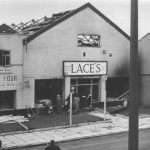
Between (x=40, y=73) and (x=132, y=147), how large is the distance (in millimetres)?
18594

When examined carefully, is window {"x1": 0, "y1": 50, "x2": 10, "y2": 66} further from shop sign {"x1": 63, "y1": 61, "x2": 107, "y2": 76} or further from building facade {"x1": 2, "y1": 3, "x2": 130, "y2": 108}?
shop sign {"x1": 63, "y1": 61, "x2": 107, "y2": 76}

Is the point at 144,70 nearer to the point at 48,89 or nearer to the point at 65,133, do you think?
the point at 48,89

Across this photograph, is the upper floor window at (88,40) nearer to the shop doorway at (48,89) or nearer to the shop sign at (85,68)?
the shop sign at (85,68)

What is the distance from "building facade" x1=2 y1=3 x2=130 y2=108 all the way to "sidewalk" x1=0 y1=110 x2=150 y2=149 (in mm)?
4590

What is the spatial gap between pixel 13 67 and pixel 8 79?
3.34ft

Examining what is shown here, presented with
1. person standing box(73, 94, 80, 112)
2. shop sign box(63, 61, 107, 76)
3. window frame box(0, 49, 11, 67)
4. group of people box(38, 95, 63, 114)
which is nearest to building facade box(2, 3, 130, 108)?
shop sign box(63, 61, 107, 76)

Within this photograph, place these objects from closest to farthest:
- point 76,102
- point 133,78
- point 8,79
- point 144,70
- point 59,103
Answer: point 133,78
point 8,79
point 59,103
point 76,102
point 144,70

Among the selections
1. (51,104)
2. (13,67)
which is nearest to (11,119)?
(13,67)

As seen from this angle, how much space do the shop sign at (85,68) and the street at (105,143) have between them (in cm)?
874

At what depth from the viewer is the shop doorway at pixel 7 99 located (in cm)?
2445

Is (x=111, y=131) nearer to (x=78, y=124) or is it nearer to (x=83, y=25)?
(x=78, y=124)

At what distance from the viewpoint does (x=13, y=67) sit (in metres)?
24.6

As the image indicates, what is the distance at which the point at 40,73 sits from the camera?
25.8 meters

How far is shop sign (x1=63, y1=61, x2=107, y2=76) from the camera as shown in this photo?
1063 inches
